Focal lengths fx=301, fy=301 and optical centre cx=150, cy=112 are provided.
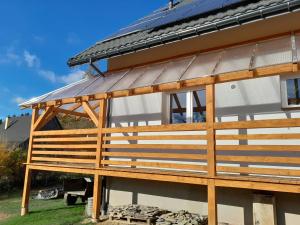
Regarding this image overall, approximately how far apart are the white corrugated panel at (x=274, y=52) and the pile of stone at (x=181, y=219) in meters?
3.65

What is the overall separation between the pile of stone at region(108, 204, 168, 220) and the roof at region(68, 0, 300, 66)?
442 centimetres

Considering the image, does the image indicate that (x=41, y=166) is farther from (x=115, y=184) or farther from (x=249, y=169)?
(x=249, y=169)

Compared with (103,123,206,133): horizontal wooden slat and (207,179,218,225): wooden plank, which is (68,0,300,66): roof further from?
(207,179,218,225): wooden plank

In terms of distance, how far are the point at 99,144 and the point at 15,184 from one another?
1426 centimetres

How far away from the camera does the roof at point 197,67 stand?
629 cm

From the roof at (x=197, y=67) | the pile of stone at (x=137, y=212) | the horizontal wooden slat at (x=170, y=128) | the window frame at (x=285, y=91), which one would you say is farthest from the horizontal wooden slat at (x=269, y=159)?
the pile of stone at (x=137, y=212)

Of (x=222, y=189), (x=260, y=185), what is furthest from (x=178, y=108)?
(x=260, y=185)

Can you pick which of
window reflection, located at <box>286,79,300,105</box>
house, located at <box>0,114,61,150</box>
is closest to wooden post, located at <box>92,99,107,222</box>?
window reflection, located at <box>286,79,300,105</box>

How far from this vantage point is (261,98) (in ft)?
23.3

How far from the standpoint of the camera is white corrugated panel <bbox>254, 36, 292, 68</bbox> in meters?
6.03

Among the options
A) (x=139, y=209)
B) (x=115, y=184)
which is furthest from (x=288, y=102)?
(x=115, y=184)

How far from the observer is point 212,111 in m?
6.62

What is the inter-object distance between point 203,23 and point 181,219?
4743 mm

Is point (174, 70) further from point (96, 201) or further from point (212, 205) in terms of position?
point (96, 201)
